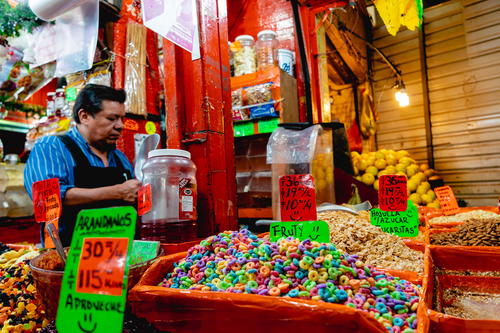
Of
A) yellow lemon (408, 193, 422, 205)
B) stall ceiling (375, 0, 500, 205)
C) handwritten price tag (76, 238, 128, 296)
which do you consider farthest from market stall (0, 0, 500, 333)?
stall ceiling (375, 0, 500, 205)

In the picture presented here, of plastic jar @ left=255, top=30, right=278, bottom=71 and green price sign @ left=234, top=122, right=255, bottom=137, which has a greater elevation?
plastic jar @ left=255, top=30, right=278, bottom=71

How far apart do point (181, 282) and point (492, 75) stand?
6842mm

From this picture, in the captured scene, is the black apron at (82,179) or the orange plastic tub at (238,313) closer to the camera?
the orange plastic tub at (238,313)

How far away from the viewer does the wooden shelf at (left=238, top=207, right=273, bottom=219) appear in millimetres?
2904

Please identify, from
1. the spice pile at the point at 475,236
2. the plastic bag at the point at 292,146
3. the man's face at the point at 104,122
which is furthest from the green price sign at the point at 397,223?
the man's face at the point at 104,122

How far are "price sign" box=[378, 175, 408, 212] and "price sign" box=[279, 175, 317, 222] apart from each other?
609 mm

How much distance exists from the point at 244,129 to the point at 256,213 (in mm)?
833

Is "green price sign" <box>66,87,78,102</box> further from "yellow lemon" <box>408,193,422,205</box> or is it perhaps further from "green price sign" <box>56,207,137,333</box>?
"yellow lemon" <box>408,193,422,205</box>

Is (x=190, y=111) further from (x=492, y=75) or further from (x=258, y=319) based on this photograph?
(x=492, y=75)

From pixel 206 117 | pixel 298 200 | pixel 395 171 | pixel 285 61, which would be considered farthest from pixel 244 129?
pixel 395 171

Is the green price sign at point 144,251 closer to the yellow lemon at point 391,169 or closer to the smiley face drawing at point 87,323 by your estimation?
the smiley face drawing at point 87,323

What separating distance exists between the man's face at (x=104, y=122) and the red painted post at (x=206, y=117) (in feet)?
1.49

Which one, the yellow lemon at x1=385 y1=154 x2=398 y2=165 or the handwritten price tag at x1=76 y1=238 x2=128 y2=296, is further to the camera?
the yellow lemon at x1=385 y1=154 x2=398 y2=165

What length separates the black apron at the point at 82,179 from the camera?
1850 mm
